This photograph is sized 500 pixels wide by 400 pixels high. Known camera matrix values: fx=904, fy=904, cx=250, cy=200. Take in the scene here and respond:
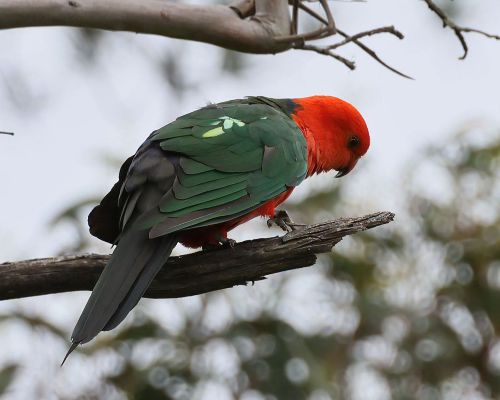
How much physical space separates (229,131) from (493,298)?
3089mm

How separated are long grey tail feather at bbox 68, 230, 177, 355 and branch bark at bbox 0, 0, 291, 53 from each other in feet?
3.08

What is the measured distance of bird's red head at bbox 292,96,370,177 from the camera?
4.98 meters

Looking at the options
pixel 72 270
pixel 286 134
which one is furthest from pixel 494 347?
pixel 72 270

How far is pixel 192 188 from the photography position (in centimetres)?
395

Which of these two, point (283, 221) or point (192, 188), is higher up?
point (192, 188)

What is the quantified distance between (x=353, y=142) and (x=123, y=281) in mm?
1947

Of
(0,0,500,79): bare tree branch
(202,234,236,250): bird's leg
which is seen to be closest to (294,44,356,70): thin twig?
(0,0,500,79): bare tree branch

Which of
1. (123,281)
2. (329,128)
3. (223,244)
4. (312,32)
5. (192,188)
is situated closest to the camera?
(123,281)

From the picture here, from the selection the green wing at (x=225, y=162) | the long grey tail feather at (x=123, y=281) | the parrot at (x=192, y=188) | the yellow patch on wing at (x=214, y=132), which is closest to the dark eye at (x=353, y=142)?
the parrot at (x=192, y=188)

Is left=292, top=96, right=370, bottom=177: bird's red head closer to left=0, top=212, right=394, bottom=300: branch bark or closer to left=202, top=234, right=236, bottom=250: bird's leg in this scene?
left=202, top=234, right=236, bottom=250: bird's leg

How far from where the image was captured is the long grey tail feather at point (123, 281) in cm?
357

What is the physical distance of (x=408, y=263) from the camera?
6906 millimetres

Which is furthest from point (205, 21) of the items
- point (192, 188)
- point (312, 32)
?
point (192, 188)

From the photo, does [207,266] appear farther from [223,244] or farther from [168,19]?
[168,19]
